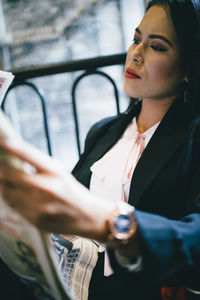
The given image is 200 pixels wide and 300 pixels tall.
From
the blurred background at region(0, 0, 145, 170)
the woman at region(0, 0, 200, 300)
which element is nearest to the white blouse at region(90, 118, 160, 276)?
the woman at region(0, 0, 200, 300)

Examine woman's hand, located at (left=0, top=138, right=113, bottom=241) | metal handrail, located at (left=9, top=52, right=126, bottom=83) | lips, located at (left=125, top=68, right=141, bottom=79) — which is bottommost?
woman's hand, located at (left=0, top=138, right=113, bottom=241)

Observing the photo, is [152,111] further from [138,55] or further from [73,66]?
[73,66]

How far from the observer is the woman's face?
91cm

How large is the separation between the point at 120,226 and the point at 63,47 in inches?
140

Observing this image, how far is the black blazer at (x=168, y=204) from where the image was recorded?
0.56m

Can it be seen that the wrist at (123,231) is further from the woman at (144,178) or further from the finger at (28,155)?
the finger at (28,155)

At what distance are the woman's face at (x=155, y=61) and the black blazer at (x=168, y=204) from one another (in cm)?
8

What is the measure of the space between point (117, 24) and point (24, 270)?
3.44m

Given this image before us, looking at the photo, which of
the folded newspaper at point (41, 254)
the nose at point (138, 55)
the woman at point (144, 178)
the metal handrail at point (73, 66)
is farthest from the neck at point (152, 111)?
the folded newspaper at point (41, 254)

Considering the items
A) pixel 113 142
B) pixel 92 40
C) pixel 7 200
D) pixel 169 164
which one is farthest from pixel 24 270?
pixel 92 40

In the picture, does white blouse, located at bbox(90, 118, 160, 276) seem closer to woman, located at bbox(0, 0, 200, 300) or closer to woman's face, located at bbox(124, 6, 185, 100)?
woman, located at bbox(0, 0, 200, 300)

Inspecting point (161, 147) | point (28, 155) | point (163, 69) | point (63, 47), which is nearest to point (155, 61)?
point (163, 69)

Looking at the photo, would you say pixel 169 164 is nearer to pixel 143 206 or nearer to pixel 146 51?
pixel 143 206

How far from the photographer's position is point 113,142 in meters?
1.11
